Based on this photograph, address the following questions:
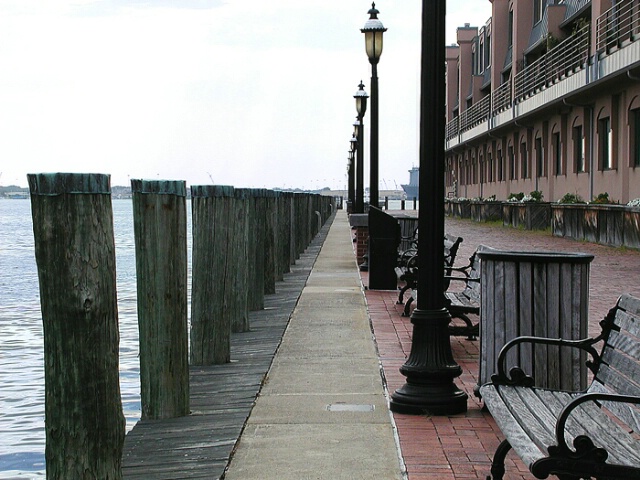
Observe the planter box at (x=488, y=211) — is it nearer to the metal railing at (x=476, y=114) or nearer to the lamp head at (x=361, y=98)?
the metal railing at (x=476, y=114)

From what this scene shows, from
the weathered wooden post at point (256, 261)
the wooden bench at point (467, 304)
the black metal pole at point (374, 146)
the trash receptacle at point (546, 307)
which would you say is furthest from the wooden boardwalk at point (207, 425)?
the black metal pole at point (374, 146)

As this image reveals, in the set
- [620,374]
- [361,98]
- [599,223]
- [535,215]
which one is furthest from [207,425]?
[535,215]

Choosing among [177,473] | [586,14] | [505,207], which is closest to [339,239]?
[505,207]

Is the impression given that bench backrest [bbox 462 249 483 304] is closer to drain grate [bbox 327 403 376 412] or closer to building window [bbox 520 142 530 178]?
drain grate [bbox 327 403 376 412]

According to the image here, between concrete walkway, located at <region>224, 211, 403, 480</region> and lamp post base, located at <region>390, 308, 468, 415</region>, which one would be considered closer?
concrete walkway, located at <region>224, 211, 403, 480</region>

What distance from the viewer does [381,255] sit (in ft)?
47.0

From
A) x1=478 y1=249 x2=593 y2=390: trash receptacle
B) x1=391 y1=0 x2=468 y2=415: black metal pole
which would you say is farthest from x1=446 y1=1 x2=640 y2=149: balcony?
x1=478 y1=249 x2=593 y2=390: trash receptacle

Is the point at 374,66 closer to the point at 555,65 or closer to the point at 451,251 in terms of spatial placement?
the point at 451,251

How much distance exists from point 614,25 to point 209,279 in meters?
26.8

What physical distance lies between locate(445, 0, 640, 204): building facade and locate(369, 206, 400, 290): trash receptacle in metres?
15.1

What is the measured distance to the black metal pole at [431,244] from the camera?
6523 millimetres

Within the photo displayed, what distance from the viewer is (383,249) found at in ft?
46.8

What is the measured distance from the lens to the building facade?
1218 inches

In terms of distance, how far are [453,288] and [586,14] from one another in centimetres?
2635
